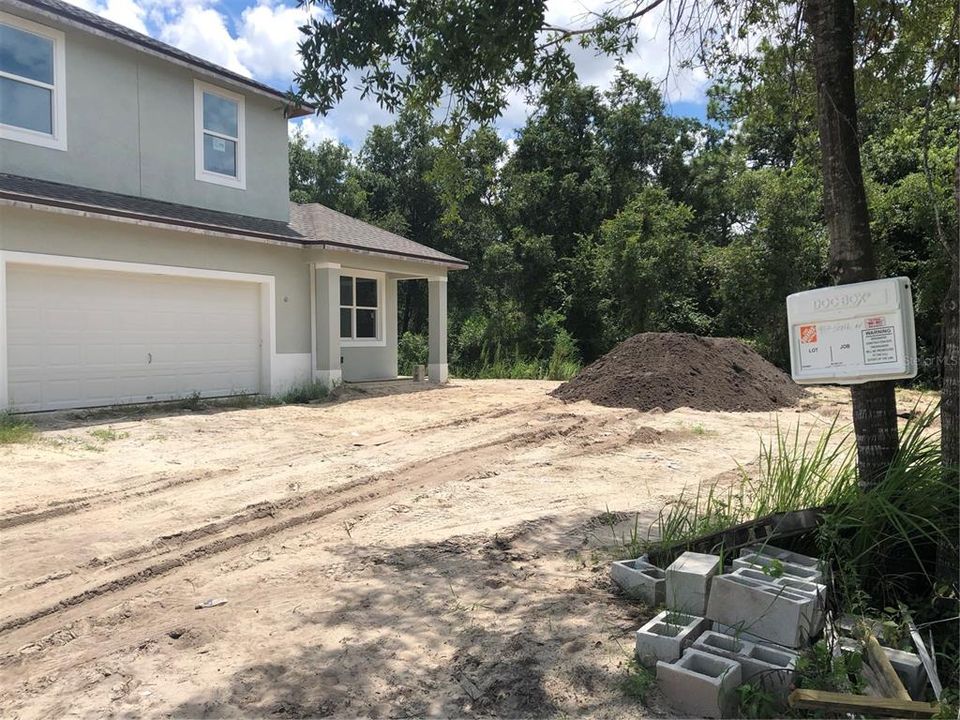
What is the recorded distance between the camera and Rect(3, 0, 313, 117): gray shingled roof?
435 inches

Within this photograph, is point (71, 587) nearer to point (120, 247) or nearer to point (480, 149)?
point (480, 149)

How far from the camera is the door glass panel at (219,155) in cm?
1412

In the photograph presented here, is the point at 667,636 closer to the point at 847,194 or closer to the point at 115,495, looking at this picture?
the point at 847,194

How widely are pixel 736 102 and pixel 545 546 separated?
228 inches

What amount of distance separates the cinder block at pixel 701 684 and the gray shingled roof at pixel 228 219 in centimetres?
1051

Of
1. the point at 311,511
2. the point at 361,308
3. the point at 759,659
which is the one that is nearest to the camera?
the point at 759,659

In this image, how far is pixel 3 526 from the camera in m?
5.66

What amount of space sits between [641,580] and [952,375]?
1.95 meters

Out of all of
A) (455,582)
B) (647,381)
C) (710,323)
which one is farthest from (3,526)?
(710,323)

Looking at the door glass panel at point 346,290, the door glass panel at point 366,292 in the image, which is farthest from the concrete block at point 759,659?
the door glass panel at point 366,292

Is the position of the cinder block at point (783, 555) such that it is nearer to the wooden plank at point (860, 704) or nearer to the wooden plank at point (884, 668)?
the wooden plank at point (884, 668)

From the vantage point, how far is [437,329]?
18969 millimetres

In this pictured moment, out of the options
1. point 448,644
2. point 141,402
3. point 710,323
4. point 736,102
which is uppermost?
point 736,102

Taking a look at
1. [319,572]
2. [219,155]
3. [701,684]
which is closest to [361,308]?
[219,155]
